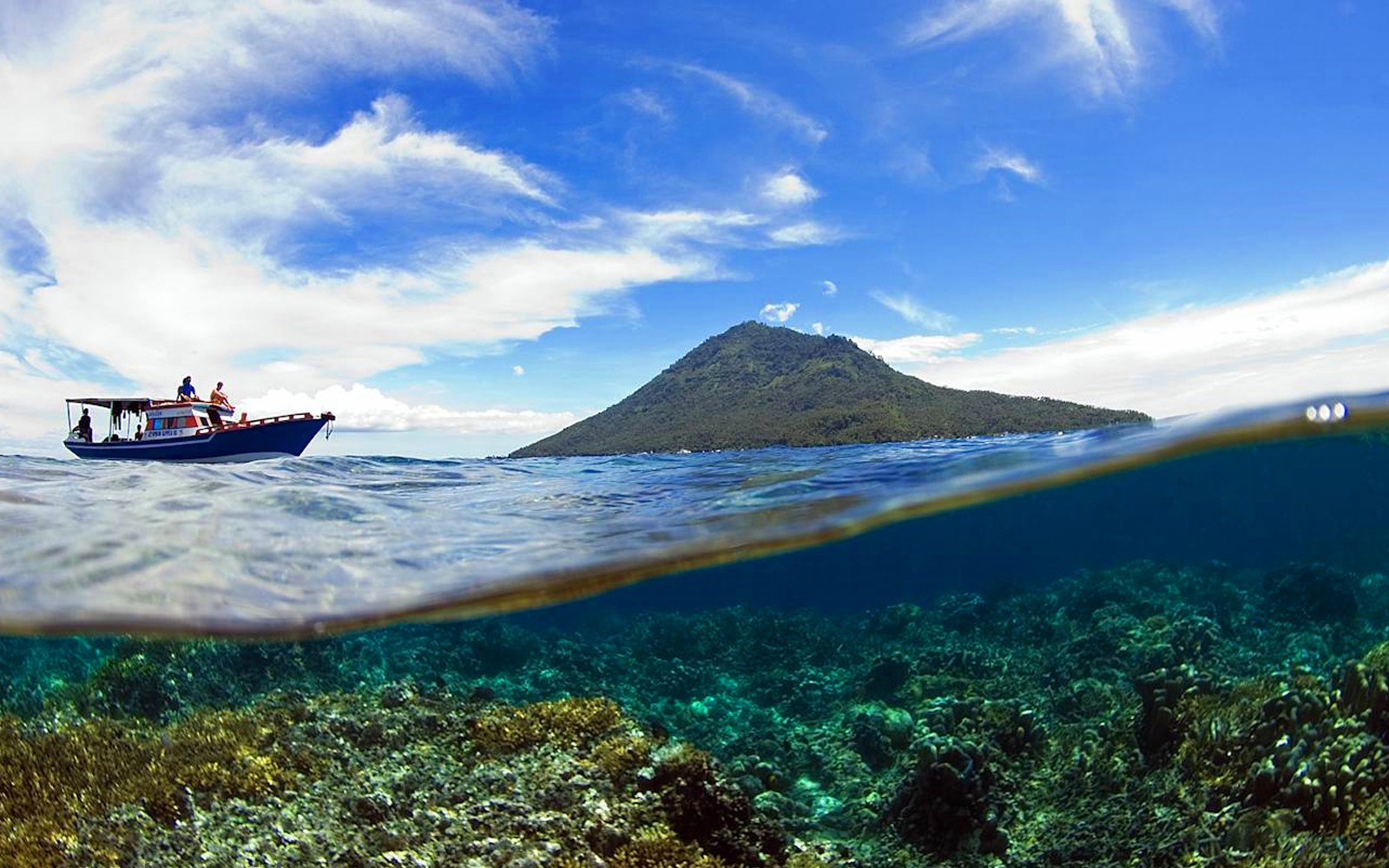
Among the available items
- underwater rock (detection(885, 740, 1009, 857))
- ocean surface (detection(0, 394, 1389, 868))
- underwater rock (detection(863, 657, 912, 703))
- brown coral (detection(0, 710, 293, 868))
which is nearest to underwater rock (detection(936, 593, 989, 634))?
ocean surface (detection(0, 394, 1389, 868))

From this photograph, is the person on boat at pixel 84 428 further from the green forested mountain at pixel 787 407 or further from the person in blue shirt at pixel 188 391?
the green forested mountain at pixel 787 407

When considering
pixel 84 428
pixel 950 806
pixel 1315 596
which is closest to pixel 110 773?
pixel 950 806

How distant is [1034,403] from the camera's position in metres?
88.6

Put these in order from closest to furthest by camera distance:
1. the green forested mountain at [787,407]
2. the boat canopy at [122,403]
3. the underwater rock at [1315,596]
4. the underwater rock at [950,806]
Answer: the underwater rock at [950,806]
the underwater rock at [1315,596]
the boat canopy at [122,403]
the green forested mountain at [787,407]

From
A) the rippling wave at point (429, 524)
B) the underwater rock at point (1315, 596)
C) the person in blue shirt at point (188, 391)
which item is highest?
the person in blue shirt at point (188, 391)

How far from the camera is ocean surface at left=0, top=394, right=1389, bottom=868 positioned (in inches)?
254

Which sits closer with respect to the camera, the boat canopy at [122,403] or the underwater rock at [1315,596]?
the underwater rock at [1315,596]

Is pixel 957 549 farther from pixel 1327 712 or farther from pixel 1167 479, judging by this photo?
pixel 1327 712

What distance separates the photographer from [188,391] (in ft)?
85.8

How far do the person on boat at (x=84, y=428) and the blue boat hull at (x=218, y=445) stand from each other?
1.13 ft

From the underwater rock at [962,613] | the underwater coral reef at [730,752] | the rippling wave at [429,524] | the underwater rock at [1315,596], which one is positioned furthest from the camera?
the underwater rock at [962,613]

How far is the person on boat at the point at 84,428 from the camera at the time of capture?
25750mm

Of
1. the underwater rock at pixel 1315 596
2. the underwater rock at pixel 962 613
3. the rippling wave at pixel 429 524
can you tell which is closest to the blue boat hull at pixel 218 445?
the rippling wave at pixel 429 524

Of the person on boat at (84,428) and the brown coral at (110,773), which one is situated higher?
the person on boat at (84,428)
